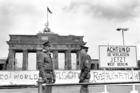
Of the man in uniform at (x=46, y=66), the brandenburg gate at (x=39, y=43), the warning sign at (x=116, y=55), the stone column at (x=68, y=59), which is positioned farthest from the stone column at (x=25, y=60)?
the man in uniform at (x=46, y=66)

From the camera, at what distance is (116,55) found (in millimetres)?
16016

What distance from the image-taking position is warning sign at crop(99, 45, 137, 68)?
52.6ft

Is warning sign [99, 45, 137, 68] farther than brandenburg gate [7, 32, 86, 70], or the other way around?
brandenburg gate [7, 32, 86, 70]

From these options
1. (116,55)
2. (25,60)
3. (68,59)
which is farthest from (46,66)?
(25,60)

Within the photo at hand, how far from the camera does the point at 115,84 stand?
16.3 ft

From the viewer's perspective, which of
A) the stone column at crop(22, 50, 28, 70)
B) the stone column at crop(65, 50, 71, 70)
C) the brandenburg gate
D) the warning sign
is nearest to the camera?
the warning sign

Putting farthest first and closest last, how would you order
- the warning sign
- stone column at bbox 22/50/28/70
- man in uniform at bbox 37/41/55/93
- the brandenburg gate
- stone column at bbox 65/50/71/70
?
stone column at bbox 65/50/71/70 → stone column at bbox 22/50/28/70 → the brandenburg gate → the warning sign → man in uniform at bbox 37/41/55/93

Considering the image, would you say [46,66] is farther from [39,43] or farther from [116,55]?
[39,43]

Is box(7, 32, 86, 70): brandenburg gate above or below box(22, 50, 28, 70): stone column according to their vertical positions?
above

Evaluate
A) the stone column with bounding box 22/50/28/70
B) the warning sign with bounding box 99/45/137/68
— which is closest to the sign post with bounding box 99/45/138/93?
the warning sign with bounding box 99/45/137/68

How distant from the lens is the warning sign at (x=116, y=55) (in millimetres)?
16031

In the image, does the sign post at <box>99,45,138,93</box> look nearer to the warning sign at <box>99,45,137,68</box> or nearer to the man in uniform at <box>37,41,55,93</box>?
the warning sign at <box>99,45,137,68</box>

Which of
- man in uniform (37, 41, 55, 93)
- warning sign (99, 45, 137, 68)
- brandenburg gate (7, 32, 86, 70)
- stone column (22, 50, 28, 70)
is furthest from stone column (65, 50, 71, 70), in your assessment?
man in uniform (37, 41, 55, 93)

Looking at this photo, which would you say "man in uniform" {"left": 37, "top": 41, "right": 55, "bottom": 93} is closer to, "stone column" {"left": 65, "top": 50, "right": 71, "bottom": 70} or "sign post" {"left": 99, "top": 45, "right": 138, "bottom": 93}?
"sign post" {"left": 99, "top": 45, "right": 138, "bottom": 93}
